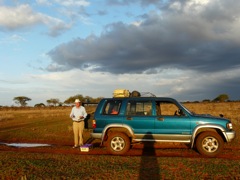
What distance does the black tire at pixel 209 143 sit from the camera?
10.4 metres

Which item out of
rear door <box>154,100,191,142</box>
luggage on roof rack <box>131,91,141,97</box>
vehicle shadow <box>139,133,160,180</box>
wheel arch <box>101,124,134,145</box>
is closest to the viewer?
vehicle shadow <box>139,133,160,180</box>

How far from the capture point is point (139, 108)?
36.5 feet

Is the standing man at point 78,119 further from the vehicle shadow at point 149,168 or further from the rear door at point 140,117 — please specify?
the vehicle shadow at point 149,168

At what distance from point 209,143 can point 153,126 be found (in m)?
1.90

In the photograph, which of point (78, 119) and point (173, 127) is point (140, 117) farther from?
point (78, 119)

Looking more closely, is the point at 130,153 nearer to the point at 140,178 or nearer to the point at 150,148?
the point at 150,148

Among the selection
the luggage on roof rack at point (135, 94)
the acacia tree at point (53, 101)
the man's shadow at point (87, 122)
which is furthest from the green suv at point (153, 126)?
the acacia tree at point (53, 101)

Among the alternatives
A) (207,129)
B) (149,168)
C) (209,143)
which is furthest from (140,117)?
(149,168)

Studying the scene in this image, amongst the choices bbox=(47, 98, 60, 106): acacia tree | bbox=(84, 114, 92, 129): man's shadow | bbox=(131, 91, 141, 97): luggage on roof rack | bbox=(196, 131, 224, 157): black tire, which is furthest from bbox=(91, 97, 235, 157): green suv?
bbox=(47, 98, 60, 106): acacia tree

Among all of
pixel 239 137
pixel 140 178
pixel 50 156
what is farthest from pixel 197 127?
pixel 239 137

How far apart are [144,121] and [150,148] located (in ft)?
6.74

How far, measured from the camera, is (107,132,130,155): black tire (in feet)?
35.8

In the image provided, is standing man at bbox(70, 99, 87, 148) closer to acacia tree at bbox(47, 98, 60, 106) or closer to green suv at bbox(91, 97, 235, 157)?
green suv at bbox(91, 97, 235, 157)

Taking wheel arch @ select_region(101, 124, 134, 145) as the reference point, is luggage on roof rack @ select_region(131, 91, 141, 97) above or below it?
above
